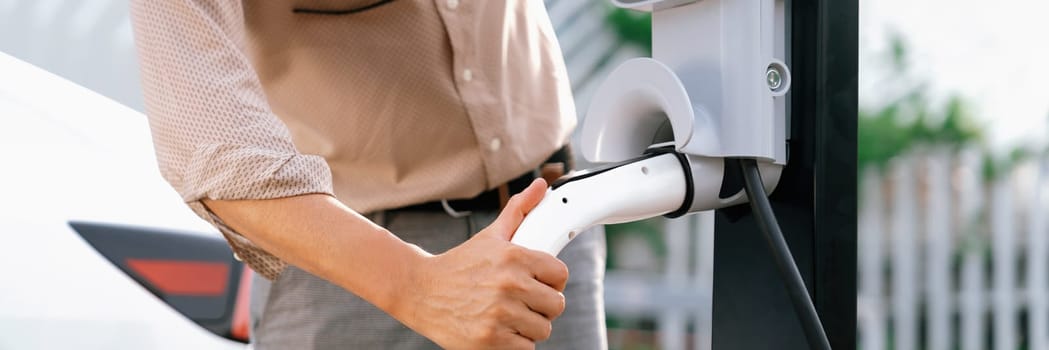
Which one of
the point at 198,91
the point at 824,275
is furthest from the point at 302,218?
the point at 824,275

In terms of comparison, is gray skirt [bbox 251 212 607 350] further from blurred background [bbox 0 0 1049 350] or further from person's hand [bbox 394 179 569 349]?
blurred background [bbox 0 0 1049 350]

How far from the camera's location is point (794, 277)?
805 millimetres

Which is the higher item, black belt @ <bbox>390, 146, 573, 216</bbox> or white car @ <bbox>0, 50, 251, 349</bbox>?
black belt @ <bbox>390, 146, 573, 216</bbox>

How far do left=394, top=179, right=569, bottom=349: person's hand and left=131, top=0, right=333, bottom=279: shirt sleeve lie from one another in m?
0.11

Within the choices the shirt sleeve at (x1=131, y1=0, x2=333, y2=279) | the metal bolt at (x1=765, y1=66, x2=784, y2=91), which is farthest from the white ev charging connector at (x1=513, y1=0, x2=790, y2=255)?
the shirt sleeve at (x1=131, y1=0, x2=333, y2=279)

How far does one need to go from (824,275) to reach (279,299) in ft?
2.25

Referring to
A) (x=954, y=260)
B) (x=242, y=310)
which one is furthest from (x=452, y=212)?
(x=954, y=260)

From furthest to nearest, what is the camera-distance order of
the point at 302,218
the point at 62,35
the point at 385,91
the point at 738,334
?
1. the point at 62,35
2. the point at 385,91
3. the point at 738,334
4. the point at 302,218

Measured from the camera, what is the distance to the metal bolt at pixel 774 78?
85cm

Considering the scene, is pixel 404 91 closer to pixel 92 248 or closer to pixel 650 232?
pixel 92 248

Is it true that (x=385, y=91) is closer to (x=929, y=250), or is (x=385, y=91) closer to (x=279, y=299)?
(x=279, y=299)

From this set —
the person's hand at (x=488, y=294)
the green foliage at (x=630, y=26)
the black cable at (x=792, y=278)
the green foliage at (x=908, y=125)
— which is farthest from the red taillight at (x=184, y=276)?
the green foliage at (x=630, y=26)

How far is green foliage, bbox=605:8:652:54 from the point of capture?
6004mm

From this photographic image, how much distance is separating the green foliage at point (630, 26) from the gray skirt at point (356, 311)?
4.74 m
